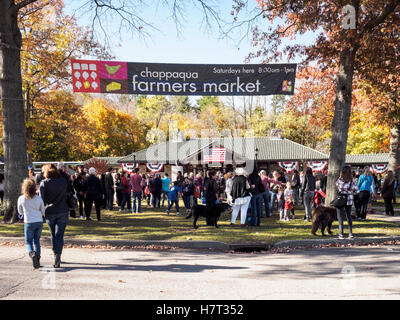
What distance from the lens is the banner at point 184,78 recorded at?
46.8 ft

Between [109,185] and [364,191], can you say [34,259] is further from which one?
[364,191]

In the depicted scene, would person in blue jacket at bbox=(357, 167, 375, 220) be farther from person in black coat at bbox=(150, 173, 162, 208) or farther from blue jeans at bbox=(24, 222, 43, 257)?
blue jeans at bbox=(24, 222, 43, 257)

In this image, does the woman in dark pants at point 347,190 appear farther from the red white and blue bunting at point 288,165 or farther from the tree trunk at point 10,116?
the red white and blue bunting at point 288,165

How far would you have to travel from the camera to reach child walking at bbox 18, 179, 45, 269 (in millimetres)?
6691

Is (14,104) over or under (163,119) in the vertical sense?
under

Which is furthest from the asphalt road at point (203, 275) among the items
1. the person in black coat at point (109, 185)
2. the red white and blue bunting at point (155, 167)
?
the red white and blue bunting at point (155, 167)

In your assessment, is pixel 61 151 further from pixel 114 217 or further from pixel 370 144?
pixel 370 144

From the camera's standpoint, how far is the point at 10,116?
11672mm

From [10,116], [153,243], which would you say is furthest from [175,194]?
[10,116]

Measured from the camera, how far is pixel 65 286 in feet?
18.4

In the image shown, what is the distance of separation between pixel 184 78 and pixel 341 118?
6.26 metres

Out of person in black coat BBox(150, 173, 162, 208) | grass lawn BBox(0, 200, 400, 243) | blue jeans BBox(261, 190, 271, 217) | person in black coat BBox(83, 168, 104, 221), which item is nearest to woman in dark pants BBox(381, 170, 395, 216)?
grass lawn BBox(0, 200, 400, 243)
